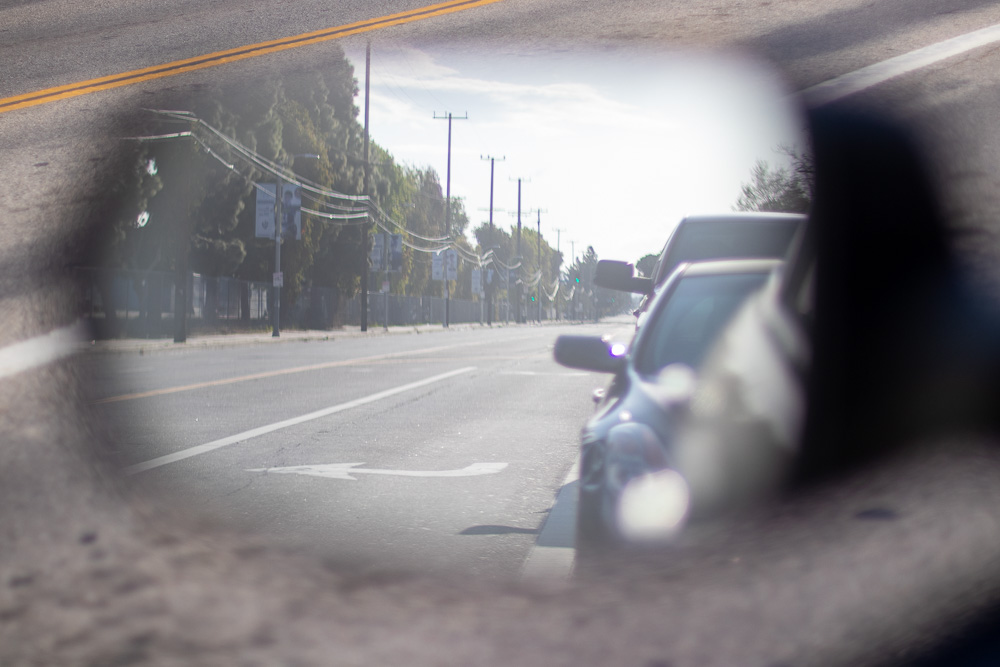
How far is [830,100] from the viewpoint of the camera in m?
4.70

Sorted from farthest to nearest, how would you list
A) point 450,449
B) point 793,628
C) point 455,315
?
point 455,315, point 450,449, point 793,628

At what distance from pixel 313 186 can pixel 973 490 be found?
51830 mm

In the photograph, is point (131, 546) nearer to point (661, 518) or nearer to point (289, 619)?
point (289, 619)

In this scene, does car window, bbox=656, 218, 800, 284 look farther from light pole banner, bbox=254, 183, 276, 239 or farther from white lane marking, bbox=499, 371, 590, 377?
light pole banner, bbox=254, 183, 276, 239

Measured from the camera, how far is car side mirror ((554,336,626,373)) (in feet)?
13.2

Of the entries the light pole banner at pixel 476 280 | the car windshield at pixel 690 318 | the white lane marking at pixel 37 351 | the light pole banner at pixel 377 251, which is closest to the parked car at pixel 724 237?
the car windshield at pixel 690 318

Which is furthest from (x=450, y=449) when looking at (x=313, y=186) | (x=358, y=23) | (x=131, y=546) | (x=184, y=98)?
(x=313, y=186)

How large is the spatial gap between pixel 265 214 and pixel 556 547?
125ft

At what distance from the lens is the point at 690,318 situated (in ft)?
11.2

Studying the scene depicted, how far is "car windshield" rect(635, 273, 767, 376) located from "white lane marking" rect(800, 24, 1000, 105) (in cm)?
153

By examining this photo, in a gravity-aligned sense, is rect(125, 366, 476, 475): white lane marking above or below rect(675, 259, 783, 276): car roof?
below

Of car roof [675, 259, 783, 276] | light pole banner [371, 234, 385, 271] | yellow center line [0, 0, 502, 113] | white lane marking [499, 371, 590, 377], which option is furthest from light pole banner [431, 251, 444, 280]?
car roof [675, 259, 783, 276]

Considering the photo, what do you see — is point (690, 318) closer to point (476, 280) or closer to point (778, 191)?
point (778, 191)

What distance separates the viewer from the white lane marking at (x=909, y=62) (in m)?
4.18
